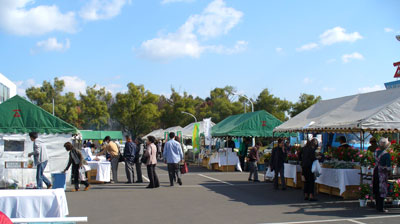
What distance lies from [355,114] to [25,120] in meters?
11.3

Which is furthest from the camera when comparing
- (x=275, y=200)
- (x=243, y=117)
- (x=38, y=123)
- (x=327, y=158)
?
(x=243, y=117)

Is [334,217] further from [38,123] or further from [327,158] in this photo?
[38,123]

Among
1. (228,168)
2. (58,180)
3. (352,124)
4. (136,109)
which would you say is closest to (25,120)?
(58,180)

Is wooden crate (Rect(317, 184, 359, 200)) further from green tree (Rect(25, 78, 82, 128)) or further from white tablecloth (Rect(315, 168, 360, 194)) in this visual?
green tree (Rect(25, 78, 82, 128))

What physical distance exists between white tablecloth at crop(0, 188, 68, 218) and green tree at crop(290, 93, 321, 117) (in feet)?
142

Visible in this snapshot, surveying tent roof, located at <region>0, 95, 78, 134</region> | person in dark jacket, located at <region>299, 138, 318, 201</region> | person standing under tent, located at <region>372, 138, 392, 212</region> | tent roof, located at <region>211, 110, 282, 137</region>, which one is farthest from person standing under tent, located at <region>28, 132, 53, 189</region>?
tent roof, located at <region>211, 110, 282, 137</region>

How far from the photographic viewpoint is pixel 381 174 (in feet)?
29.9

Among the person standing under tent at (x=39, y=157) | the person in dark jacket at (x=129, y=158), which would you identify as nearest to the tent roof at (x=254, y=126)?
the person in dark jacket at (x=129, y=158)

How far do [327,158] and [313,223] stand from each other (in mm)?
4434

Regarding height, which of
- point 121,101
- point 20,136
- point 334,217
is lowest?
point 334,217

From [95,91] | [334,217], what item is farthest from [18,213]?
[95,91]

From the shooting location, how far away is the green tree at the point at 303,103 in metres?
47.8

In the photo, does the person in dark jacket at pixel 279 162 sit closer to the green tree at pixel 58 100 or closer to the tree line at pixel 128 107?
the tree line at pixel 128 107

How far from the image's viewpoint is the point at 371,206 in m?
9.79
